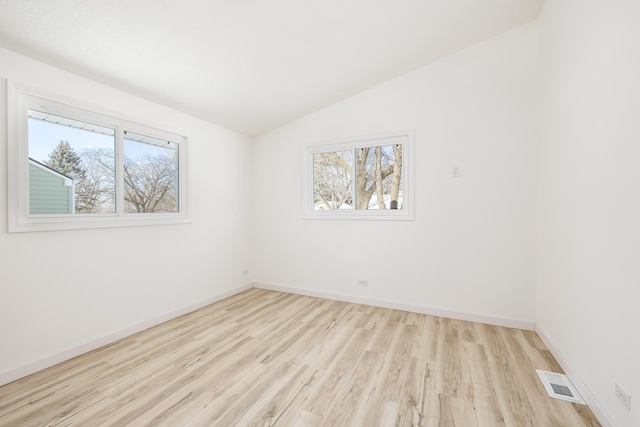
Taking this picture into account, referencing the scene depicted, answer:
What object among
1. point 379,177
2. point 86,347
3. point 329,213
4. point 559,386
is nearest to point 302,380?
point 559,386

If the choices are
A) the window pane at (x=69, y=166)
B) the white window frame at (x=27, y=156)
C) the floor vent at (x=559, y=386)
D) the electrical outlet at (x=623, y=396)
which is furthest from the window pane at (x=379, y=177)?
the window pane at (x=69, y=166)

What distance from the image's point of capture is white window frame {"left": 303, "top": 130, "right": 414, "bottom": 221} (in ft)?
10.8

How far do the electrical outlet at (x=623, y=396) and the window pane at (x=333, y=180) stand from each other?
2.79 m

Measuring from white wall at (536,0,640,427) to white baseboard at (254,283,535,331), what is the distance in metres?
0.38

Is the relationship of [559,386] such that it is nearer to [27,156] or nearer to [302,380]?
[302,380]

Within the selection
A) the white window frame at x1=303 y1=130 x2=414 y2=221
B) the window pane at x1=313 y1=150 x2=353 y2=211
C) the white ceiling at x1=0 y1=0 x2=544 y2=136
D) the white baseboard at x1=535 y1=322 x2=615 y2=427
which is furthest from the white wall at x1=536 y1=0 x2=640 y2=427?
the window pane at x1=313 y1=150 x2=353 y2=211

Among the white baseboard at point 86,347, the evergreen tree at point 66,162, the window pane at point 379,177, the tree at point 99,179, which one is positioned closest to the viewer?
the white baseboard at point 86,347

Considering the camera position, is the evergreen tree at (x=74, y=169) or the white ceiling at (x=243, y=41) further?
the evergreen tree at (x=74, y=169)

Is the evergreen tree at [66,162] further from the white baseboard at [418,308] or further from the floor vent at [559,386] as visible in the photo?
the floor vent at [559,386]

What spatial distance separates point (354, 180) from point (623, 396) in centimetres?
294

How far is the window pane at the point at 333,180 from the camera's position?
12.5 ft

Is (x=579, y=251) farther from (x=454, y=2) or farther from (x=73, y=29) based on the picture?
(x=73, y=29)

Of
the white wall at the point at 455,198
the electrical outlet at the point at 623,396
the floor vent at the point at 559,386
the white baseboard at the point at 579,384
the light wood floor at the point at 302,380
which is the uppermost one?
the white wall at the point at 455,198

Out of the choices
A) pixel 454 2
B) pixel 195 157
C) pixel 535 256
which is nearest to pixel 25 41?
pixel 195 157
